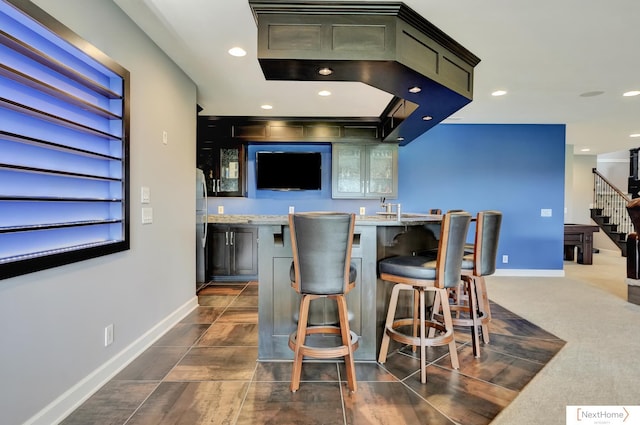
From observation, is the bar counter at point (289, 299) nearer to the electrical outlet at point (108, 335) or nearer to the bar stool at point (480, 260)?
the bar stool at point (480, 260)

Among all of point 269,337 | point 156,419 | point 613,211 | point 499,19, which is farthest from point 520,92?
point 613,211

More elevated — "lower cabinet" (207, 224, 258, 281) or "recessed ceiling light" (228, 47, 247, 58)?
"recessed ceiling light" (228, 47, 247, 58)

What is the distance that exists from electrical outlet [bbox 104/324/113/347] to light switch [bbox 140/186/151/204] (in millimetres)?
933

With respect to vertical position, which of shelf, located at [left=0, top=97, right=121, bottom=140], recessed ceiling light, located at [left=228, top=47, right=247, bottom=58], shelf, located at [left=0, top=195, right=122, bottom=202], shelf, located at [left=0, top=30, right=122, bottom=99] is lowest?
shelf, located at [left=0, top=195, right=122, bottom=202]

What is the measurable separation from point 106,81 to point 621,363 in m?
4.16

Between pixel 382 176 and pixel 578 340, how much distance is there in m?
3.22

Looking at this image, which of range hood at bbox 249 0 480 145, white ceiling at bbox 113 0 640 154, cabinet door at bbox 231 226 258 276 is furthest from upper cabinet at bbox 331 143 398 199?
range hood at bbox 249 0 480 145

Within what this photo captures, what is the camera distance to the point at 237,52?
9.62ft

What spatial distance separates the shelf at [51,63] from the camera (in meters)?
1.48

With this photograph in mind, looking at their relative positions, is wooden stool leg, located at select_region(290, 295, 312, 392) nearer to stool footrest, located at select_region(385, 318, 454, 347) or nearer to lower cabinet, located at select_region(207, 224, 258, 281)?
stool footrest, located at select_region(385, 318, 454, 347)

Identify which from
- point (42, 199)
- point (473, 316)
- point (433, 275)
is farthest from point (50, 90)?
point (473, 316)

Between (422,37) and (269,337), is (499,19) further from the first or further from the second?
(269,337)

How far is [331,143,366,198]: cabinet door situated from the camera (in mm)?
5320

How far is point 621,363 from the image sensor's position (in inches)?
97.7
